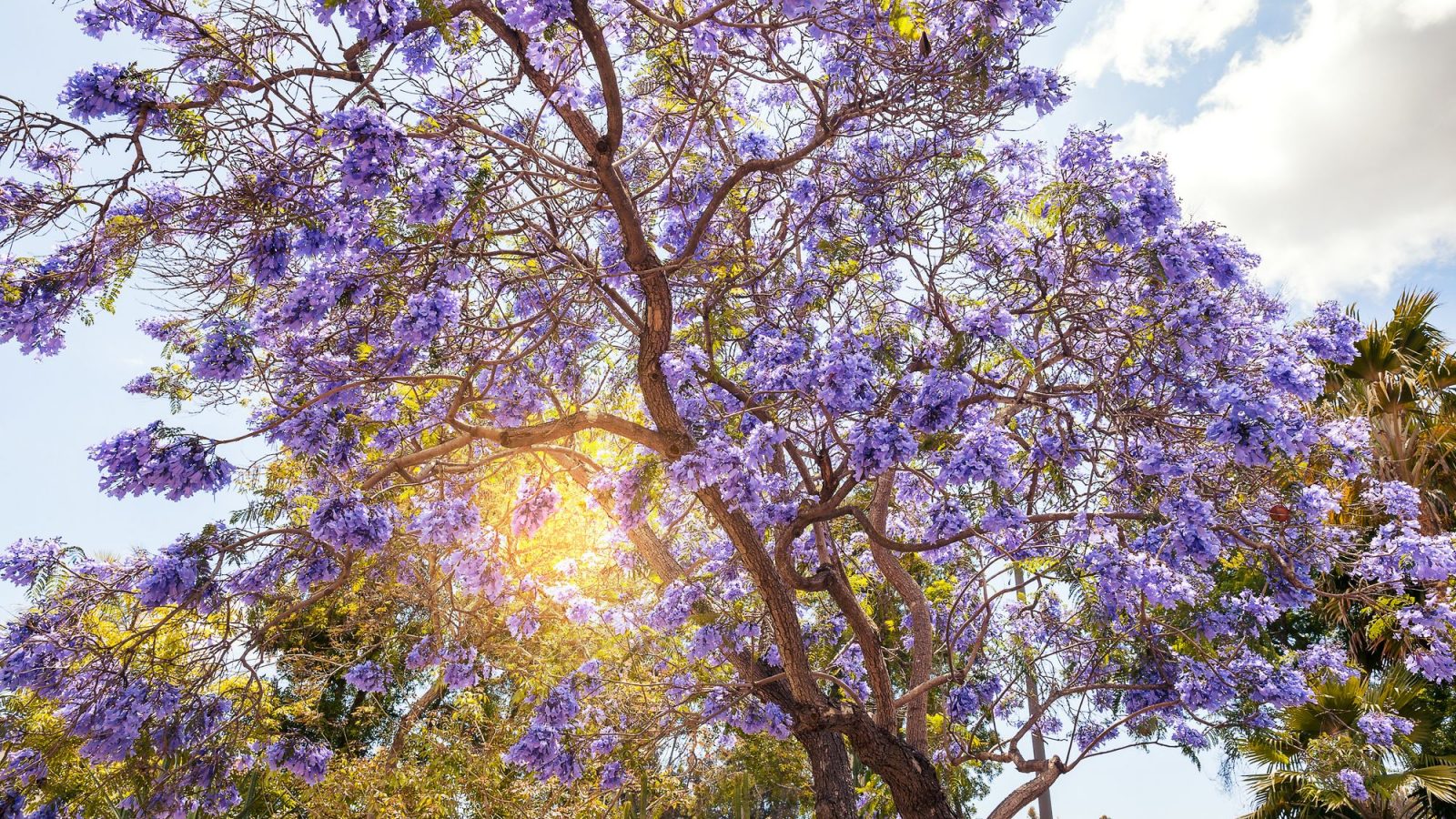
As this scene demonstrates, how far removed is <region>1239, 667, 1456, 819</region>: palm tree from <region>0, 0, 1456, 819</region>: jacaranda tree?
2.95 ft

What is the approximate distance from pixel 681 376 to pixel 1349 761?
23.3 ft

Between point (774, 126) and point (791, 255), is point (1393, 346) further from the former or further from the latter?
point (774, 126)

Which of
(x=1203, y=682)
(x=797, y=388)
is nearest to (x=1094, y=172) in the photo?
(x=797, y=388)

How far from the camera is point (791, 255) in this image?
7.81 m

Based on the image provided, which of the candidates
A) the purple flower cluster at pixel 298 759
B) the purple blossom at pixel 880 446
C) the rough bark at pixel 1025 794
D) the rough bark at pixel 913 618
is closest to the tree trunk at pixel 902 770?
the rough bark at pixel 913 618


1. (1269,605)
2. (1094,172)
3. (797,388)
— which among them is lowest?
(1269,605)

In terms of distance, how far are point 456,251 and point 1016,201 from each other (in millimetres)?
4265

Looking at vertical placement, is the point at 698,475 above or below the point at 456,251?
below

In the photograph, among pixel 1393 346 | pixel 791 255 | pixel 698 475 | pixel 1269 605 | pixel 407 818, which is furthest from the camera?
pixel 1393 346

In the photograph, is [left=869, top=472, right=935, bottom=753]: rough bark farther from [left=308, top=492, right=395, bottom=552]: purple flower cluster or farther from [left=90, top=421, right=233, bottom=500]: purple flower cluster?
[left=90, top=421, right=233, bottom=500]: purple flower cluster

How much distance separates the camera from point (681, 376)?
5.61 m

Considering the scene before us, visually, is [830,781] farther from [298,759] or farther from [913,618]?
[298,759]

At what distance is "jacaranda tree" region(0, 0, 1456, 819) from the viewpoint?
4.86 meters

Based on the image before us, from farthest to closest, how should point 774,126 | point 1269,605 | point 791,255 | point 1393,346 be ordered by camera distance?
point 1393,346 → point 791,255 → point 1269,605 → point 774,126
